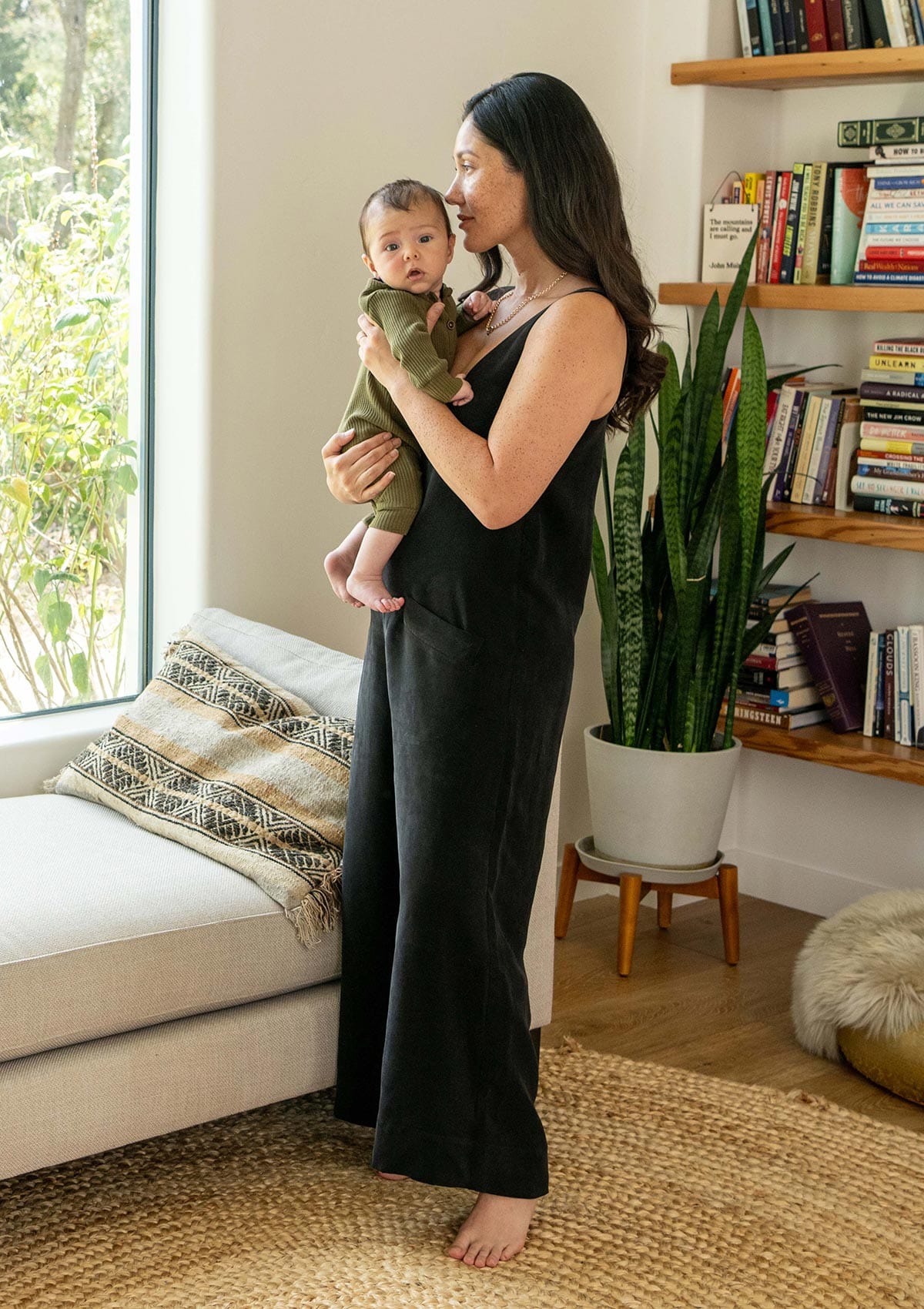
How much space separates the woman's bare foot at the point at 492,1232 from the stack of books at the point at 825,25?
2403mm

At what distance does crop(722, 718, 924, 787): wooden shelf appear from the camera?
10.2ft

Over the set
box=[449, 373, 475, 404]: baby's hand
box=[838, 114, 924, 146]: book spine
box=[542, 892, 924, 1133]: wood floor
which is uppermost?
box=[838, 114, 924, 146]: book spine

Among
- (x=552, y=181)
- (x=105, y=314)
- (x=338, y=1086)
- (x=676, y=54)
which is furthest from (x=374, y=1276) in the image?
(x=676, y=54)

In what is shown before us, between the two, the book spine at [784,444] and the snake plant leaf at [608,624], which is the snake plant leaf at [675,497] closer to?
the snake plant leaf at [608,624]

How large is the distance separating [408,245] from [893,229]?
164cm

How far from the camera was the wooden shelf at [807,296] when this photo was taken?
305cm

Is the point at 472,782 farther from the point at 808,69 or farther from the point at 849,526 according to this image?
the point at 808,69

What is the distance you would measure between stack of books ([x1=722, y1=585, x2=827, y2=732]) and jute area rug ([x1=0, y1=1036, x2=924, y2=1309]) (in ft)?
3.31

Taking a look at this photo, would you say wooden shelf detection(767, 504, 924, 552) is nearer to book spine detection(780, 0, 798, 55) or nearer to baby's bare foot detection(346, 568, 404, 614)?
book spine detection(780, 0, 798, 55)

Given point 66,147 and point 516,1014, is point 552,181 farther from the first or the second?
point 66,147

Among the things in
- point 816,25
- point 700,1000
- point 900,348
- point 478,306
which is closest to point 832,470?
point 900,348

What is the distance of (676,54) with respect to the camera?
338 centimetres

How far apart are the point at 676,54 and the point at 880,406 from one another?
36.6 inches

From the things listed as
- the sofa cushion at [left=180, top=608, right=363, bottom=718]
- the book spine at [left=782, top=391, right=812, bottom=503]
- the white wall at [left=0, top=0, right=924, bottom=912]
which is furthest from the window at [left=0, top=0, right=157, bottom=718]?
the book spine at [left=782, top=391, right=812, bottom=503]
